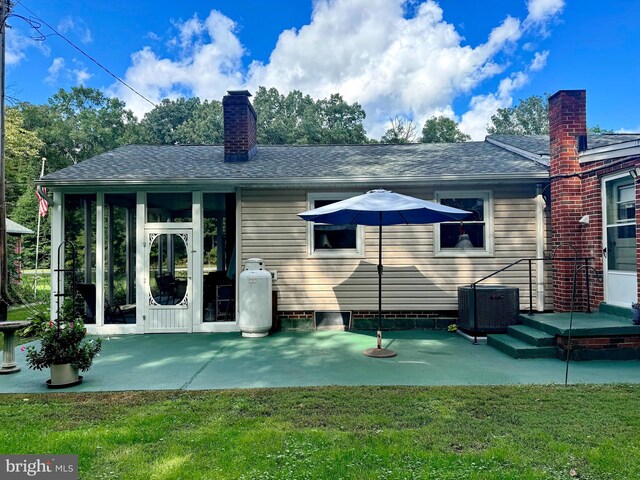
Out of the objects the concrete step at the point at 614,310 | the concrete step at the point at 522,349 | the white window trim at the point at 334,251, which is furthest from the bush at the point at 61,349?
the concrete step at the point at 614,310

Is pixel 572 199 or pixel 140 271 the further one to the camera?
pixel 140 271

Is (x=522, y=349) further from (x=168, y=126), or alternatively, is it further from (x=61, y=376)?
(x=168, y=126)

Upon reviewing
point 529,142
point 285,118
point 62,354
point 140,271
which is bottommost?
point 62,354

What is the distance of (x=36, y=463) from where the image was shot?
8.70 feet

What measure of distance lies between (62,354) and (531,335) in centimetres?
615

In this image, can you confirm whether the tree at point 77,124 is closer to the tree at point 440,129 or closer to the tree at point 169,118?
the tree at point 169,118

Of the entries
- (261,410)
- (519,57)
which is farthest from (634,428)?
(519,57)

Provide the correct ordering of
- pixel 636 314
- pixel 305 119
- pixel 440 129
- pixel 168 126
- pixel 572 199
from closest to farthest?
pixel 636 314
pixel 572 199
pixel 440 129
pixel 305 119
pixel 168 126

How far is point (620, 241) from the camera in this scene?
595 cm

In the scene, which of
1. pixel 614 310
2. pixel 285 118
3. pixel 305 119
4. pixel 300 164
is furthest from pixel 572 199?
pixel 285 118

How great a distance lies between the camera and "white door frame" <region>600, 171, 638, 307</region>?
567cm

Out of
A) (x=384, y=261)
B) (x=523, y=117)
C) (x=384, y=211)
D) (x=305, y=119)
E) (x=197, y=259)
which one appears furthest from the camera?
(x=523, y=117)

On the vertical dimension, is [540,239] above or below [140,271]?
above

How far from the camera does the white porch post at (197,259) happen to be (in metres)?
7.19
